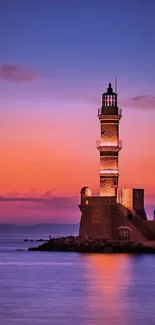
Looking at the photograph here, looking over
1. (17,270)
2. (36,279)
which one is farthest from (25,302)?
(17,270)

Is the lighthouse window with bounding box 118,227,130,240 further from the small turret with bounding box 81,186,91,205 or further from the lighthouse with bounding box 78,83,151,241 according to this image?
the small turret with bounding box 81,186,91,205

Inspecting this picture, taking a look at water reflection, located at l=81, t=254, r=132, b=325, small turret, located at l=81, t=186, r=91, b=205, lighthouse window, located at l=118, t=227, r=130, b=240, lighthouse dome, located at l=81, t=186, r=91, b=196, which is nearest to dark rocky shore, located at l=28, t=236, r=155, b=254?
lighthouse window, located at l=118, t=227, r=130, b=240

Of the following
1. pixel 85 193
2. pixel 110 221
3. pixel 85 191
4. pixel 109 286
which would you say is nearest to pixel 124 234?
pixel 110 221

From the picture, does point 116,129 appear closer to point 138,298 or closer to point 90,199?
point 90,199

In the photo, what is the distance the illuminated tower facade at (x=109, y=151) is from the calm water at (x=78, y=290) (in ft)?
14.6

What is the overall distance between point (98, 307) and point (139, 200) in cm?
2987

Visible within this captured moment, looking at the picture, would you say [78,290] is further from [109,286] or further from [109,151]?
[109,151]

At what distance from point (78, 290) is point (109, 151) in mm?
21638

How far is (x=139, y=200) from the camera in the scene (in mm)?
68062

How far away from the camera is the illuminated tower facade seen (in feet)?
217

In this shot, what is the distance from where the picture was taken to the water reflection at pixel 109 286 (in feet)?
119

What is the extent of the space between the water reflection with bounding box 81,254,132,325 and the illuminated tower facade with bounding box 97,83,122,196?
4.39m

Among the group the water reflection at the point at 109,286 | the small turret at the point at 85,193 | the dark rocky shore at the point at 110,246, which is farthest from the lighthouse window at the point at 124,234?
the small turret at the point at 85,193

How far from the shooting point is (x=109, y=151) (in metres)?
66.3
